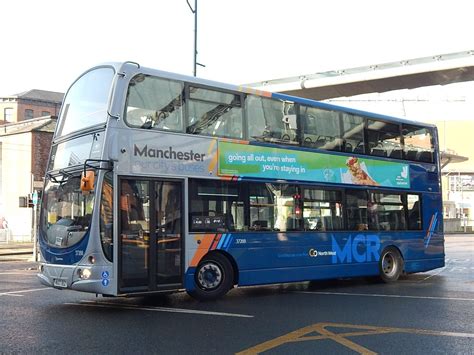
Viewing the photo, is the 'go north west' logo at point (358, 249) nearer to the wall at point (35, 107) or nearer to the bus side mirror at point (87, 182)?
the bus side mirror at point (87, 182)

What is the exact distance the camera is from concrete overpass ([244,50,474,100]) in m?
22.2

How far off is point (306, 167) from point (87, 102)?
4908 millimetres

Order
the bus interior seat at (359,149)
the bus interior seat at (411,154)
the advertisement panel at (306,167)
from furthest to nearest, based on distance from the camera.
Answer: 1. the bus interior seat at (411,154)
2. the bus interior seat at (359,149)
3. the advertisement panel at (306,167)

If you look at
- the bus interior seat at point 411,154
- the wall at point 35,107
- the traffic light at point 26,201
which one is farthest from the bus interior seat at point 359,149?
the wall at point 35,107

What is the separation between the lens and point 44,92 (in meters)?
73.8

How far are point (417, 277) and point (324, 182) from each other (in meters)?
5.13

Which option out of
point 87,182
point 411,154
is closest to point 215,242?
point 87,182

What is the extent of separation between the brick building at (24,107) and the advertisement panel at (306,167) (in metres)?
61.9

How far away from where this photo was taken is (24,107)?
69.0 meters

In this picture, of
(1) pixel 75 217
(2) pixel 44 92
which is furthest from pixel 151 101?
(2) pixel 44 92

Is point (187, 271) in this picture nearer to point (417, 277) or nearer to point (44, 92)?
point (417, 277)

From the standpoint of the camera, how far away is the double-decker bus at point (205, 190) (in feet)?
29.5

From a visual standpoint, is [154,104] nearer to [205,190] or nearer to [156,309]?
[205,190]

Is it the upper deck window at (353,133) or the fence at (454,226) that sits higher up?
the upper deck window at (353,133)
